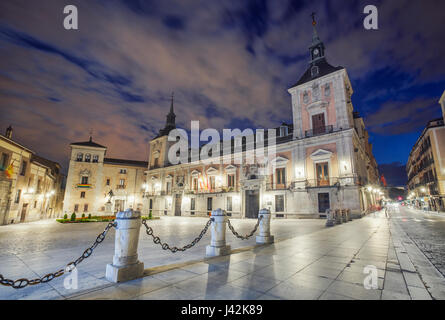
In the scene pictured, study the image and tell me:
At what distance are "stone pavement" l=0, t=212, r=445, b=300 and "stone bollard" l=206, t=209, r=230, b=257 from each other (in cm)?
31

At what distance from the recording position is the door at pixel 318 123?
853 inches

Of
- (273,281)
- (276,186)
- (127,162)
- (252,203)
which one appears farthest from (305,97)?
(127,162)

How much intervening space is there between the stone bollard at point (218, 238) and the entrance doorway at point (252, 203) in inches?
746

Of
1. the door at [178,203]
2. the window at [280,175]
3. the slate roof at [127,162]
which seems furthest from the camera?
the slate roof at [127,162]

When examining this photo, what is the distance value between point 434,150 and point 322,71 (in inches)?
912

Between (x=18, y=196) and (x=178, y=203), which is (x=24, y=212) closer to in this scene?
(x=18, y=196)

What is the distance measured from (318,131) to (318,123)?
106 cm

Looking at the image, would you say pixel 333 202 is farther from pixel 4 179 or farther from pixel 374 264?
pixel 4 179

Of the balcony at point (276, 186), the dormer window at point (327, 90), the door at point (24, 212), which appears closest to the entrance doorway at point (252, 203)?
the balcony at point (276, 186)

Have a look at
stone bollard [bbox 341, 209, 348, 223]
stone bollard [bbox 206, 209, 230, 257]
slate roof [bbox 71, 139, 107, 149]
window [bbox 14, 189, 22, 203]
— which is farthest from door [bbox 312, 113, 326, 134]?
slate roof [bbox 71, 139, 107, 149]

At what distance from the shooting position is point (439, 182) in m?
29.4

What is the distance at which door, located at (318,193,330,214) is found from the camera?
1933 cm

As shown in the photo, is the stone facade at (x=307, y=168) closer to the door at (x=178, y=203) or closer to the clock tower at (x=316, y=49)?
the clock tower at (x=316, y=49)

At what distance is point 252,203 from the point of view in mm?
24422
